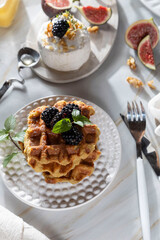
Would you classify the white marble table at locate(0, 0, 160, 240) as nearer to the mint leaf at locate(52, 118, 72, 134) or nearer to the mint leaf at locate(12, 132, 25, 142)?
the mint leaf at locate(12, 132, 25, 142)

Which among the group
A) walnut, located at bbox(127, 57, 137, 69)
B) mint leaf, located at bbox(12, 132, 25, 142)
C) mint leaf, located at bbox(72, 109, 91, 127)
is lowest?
walnut, located at bbox(127, 57, 137, 69)

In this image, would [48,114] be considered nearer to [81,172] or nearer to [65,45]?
[81,172]

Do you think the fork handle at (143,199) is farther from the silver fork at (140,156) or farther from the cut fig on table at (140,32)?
the cut fig on table at (140,32)

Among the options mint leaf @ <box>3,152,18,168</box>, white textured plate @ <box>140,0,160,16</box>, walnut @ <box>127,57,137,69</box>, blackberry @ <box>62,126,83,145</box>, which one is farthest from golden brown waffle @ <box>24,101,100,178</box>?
white textured plate @ <box>140,0,160,16</box>

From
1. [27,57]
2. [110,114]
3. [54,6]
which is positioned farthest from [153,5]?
[27,57]

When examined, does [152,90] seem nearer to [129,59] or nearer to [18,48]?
[129,59]

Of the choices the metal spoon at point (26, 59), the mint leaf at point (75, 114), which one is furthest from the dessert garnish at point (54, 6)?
the mint leaf at point (75, 114)

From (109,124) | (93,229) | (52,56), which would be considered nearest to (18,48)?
(52,56)
